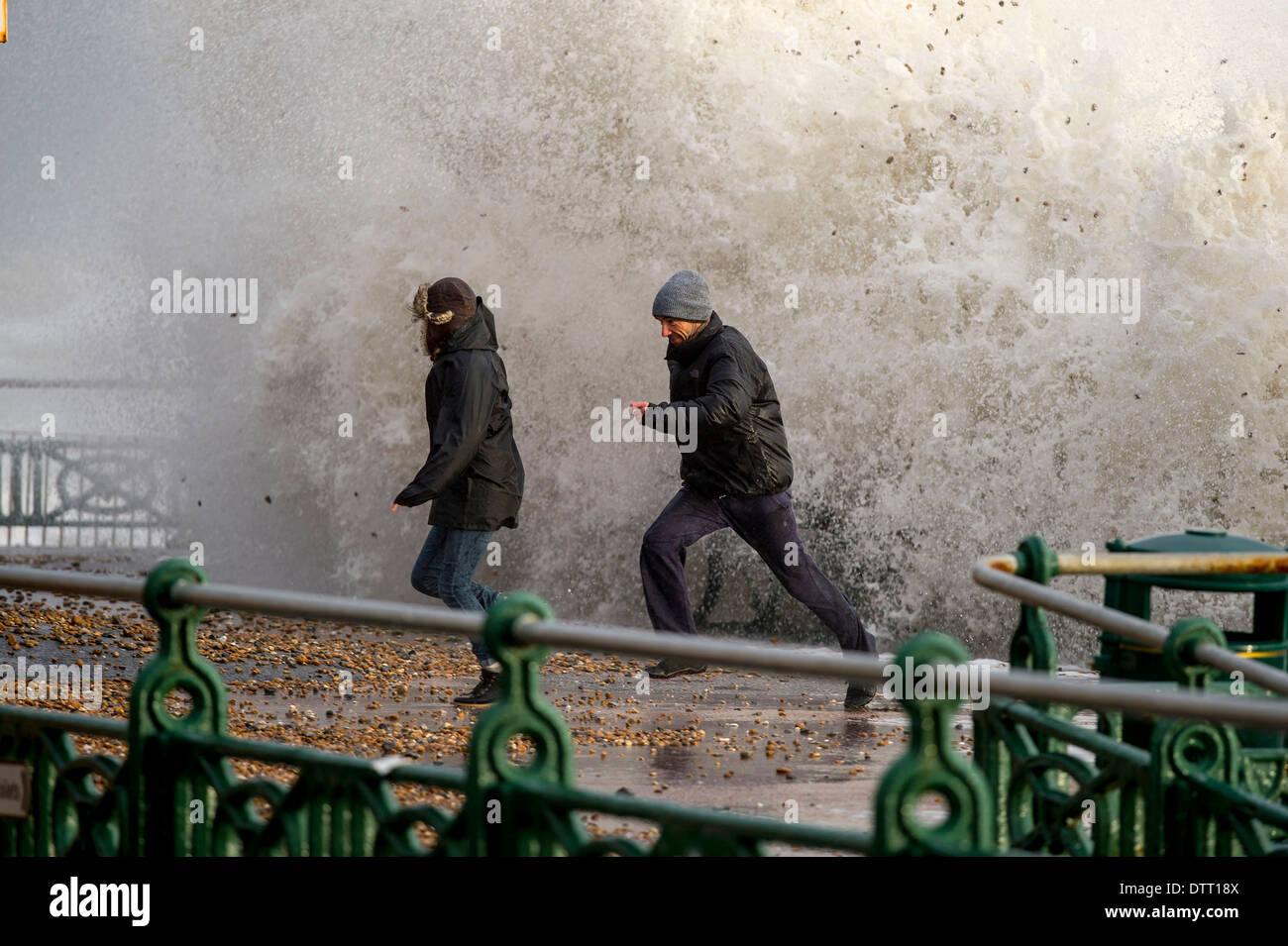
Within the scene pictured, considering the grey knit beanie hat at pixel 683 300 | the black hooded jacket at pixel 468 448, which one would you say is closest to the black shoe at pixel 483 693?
the black hooded jacket at pixel 468 448

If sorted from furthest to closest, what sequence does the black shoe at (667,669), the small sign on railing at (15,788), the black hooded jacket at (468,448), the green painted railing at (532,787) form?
1. the black shoe at (667,669)
2. the black hooded jacket at (468,448)
3. the small sign on railing at (15,788)
4. the green painted railing at (532,787)

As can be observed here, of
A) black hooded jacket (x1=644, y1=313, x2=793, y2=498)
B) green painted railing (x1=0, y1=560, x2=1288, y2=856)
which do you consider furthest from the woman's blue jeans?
green painted railing (x1=0, y1=560, x2=1288, y2=856)

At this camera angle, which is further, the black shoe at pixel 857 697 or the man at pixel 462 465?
the black shoe at pixel 857 697

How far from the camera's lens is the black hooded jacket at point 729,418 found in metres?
7.56

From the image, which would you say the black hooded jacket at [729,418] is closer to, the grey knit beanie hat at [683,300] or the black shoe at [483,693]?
the grey knit beanie hat at [683,300]

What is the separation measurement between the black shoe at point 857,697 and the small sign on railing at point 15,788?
14.9 ft

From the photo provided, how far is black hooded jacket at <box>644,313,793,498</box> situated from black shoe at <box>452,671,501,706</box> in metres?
1.47

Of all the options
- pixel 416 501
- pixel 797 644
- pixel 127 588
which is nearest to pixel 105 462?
pixel 797 644

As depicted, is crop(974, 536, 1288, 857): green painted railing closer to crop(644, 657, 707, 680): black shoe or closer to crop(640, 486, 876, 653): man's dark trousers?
crop(640, 486, 876, 653): man's dark trousers

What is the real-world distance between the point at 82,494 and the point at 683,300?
9.73m

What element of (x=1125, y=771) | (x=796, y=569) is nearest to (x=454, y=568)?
(x=796, y=569)
